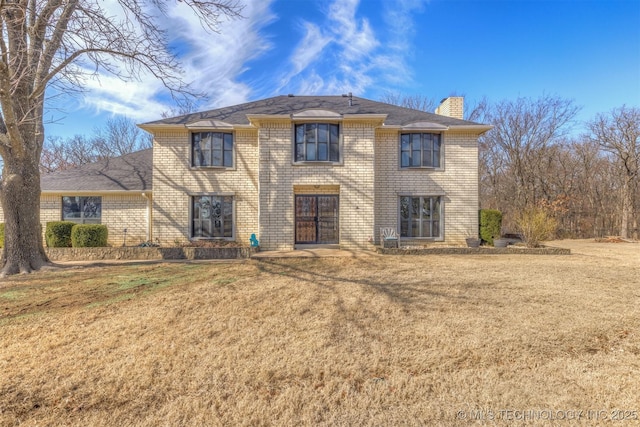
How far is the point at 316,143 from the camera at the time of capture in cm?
1107

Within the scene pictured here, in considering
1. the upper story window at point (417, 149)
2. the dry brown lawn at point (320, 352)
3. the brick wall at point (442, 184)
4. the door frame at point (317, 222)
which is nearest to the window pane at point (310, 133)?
the door frame at point (317, 222)

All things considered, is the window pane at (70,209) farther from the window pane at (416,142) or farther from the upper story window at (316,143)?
the window pane at (416,142)

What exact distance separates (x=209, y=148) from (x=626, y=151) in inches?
957

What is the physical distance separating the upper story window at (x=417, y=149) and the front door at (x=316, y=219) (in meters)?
3.49

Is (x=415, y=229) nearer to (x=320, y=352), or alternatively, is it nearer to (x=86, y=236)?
(x=320, y=352)

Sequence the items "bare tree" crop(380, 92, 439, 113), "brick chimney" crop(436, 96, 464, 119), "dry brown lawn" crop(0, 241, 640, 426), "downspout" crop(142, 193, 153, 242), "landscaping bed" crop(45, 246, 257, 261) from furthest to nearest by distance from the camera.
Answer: "bare tree" crop(380, 92, 439, 113) < "brick chimney" crop(436, 96, 464, 119) < "downspout" crop(142, 193, 153, 242) < "landscaping bed" crop(45, 246, 257, 261) < "dry brown lawn" crop(0, 241, 640, 426)

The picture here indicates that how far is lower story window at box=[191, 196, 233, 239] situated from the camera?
1195 centimetres

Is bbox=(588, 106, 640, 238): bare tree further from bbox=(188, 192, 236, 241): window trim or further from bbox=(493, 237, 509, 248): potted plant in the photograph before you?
bbox=(188, 192, 236, 241): window trim

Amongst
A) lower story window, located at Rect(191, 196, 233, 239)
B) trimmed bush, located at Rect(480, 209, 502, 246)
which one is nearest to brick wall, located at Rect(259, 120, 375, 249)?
lower story window, located at Rect(191, 196, 233, 239)

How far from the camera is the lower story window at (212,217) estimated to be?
12.0 m

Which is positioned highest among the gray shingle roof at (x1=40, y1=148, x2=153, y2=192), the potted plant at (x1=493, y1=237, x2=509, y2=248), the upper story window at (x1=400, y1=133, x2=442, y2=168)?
the upper story window at (x1=400, y1=133, x2=442, y2=168)

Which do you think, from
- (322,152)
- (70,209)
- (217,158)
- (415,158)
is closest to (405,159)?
(415,158)

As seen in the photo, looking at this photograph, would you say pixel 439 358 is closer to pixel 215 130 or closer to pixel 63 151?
pixel 215 130

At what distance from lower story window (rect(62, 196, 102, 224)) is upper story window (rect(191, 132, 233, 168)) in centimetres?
494
